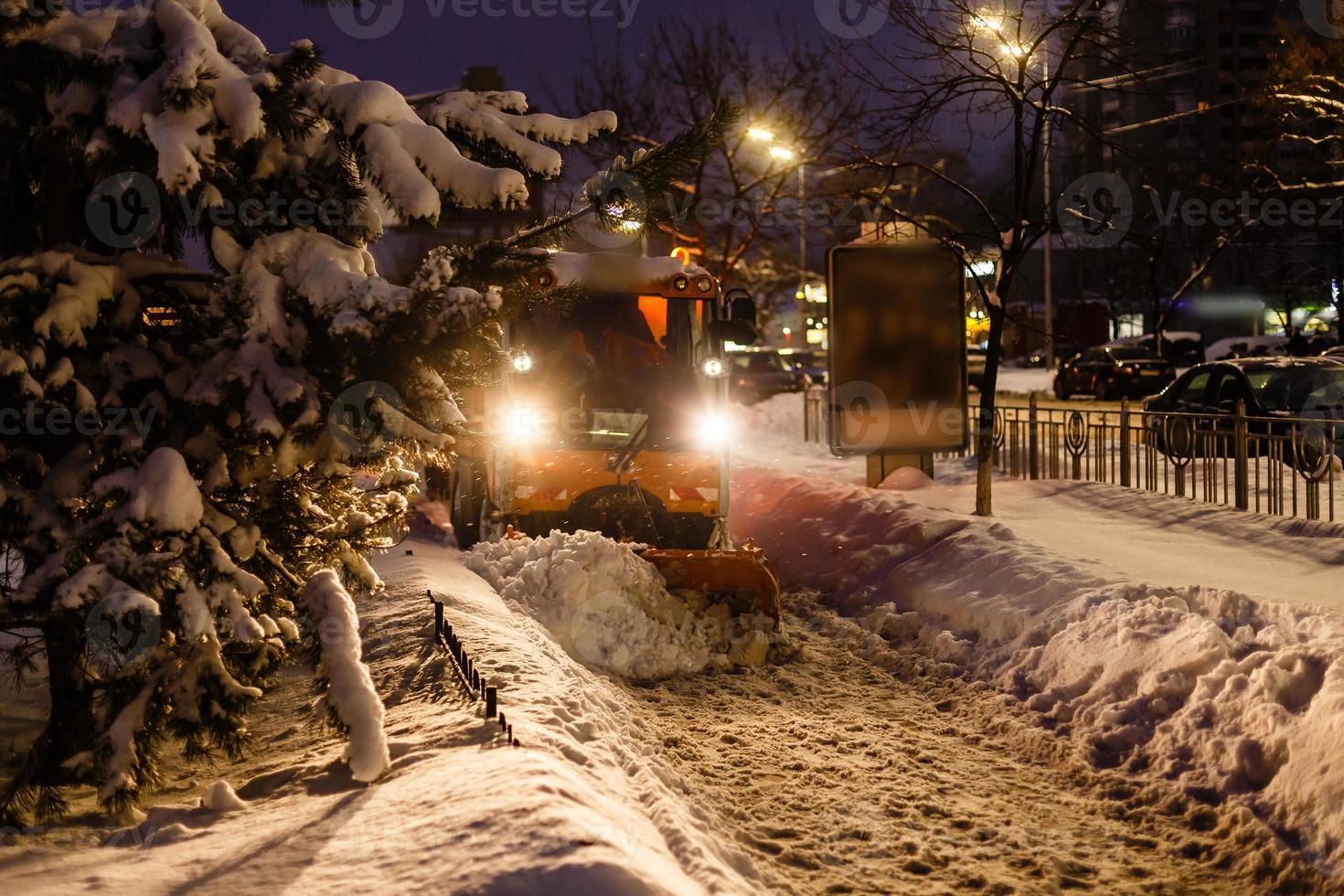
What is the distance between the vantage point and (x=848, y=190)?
1367 cm

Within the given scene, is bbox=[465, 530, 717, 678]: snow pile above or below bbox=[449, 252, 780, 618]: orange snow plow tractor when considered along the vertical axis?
below

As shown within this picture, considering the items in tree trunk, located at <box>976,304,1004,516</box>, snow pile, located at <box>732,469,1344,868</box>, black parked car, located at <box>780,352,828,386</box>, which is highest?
black parked car, located at <box>780,352,828,386</box>

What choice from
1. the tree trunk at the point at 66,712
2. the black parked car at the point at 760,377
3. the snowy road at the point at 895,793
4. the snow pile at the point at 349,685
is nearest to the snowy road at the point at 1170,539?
the snowy road at the point at 895,793

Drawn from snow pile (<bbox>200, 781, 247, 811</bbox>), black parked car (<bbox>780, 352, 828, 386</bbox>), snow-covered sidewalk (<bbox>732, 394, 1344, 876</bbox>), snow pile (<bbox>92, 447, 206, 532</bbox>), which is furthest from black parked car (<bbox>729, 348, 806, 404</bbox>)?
snow pile (<bbox>92, 447, 206, 532</bbox>)

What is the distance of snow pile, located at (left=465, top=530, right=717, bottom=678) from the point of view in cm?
864

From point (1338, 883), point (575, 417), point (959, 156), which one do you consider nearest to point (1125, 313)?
point (959, 156)

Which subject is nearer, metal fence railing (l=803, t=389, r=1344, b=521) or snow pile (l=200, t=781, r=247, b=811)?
snow pile (l=200, t=781, r=247, b=811)

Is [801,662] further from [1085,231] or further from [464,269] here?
[1085,231]

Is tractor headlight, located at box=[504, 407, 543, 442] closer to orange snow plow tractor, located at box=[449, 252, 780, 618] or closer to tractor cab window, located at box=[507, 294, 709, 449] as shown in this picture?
orange snow plow tractor, located at box=[449, 252, 780, 618]

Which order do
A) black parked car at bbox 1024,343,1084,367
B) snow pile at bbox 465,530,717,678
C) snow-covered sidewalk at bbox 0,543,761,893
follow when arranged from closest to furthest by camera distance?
snow-covered sidewalk at bbox 0,543,761,893, snow pile at bbox 465,530,717,678, black parked car at bbox 1024,343,1084,367

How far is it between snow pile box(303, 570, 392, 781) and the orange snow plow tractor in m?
6.04

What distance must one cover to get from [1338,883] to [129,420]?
16.1 ft

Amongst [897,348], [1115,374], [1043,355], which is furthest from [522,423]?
[1043,355]

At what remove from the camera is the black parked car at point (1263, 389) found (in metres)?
16.6
